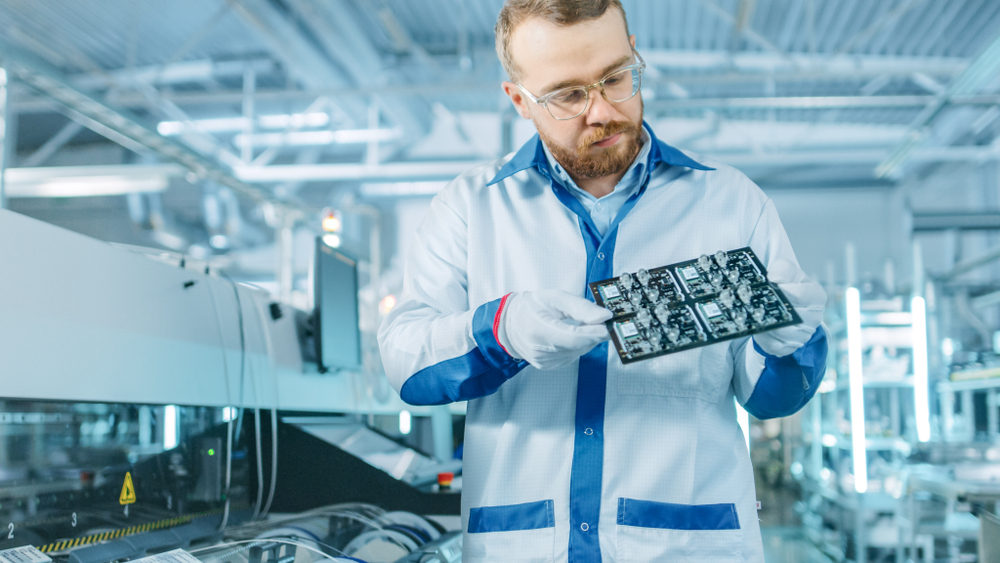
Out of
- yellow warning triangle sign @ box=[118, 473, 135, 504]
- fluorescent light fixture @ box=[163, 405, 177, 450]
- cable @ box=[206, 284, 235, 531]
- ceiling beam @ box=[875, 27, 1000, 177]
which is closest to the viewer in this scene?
yellow warning triangle sign @ box=[118, 473, 135, 504]

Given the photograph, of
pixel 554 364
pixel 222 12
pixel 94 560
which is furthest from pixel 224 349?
pixel 222 12

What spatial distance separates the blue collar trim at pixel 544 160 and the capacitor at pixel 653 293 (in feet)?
1.03

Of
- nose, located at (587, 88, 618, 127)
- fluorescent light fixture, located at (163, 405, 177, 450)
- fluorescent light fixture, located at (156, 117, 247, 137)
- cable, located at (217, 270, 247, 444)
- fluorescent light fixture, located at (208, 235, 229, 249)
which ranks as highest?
fluorescent light fixture, located at (156, 117, 247, 137)

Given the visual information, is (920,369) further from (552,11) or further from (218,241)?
(218,241)

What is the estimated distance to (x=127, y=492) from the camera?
1541mm

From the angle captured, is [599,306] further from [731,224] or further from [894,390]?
[894,390]

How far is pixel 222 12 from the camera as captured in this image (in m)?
5.47

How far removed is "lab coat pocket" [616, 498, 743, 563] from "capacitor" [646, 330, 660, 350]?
0.29 m

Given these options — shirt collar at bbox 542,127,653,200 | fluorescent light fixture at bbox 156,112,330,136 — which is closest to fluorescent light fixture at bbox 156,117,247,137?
fluorescent light fixture at bbox 156,112,330,136

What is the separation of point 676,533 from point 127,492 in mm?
1102

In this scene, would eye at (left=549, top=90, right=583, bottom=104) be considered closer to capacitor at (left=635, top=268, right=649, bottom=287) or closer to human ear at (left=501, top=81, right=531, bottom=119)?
human ear at (left=501, top=81, right=531, bottom=119)

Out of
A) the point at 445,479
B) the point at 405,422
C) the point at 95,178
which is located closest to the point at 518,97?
the point at 445,479

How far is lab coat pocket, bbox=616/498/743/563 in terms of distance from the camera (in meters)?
1.13

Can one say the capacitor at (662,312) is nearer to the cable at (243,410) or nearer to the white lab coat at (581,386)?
the white lab coat at (581,386)
